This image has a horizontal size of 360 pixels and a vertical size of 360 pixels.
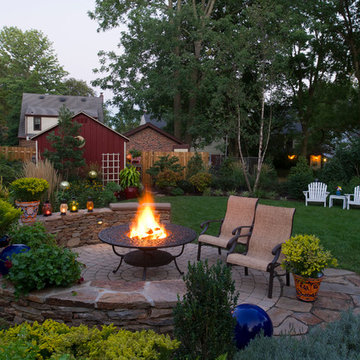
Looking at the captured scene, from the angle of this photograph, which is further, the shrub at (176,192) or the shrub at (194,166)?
the shrub at (194,166)

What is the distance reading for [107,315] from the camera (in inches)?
109

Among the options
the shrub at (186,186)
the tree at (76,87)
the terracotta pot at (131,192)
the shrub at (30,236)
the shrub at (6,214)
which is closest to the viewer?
the shrub at (6,214)

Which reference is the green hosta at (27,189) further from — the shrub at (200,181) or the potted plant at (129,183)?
the shrub at (200,181)

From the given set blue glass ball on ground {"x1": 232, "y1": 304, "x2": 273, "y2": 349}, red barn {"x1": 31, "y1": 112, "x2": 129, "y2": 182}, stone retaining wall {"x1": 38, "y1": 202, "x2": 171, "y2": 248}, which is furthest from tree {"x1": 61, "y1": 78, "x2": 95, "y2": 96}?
blue glass ball on ground {"x1": 232, "y1": 304, "x2": 273, "y2": 349}

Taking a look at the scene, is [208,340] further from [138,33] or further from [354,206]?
[138,33]

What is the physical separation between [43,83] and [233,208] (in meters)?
34.8

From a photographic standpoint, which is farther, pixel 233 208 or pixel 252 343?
pixel 233 208

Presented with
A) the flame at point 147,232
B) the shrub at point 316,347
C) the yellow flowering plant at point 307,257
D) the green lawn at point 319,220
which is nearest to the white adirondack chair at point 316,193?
the green lawn at point 319,220

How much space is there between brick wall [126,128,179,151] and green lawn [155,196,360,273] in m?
10.4

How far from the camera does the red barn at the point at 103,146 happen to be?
13.1 metres

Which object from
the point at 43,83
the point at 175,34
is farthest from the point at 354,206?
the point at 43,83

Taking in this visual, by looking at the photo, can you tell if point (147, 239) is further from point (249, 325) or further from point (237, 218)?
point (249, 325)

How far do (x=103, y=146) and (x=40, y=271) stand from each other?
36.2 ft

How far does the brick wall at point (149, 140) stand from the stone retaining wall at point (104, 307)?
756 inches
